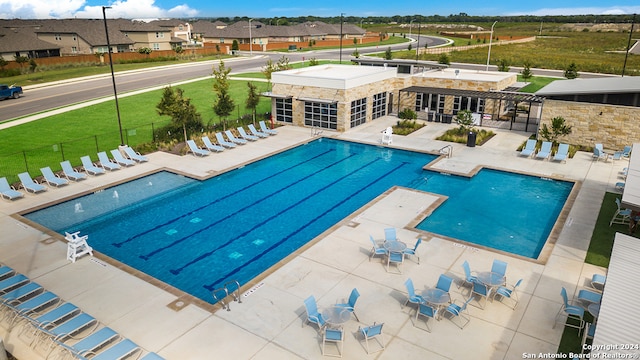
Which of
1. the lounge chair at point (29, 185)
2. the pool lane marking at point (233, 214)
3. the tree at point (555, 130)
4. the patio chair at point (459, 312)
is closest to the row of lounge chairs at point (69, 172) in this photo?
the lounge chair at point (29, 185)

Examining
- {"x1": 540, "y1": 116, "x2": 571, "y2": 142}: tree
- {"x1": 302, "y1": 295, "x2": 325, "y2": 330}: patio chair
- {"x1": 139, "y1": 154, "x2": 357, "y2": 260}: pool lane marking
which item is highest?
{"x1": 540, "y1": 116, "x2": 571, "y2": 142}: tree

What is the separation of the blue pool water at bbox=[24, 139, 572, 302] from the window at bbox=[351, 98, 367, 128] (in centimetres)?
690

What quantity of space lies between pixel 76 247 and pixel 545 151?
914 inches

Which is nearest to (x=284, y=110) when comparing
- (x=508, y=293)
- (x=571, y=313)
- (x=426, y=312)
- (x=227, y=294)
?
(x=227, y=294)

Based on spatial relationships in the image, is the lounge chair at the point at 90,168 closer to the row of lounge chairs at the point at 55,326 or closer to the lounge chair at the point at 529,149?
the row of lounge chairs at the point at 55,326

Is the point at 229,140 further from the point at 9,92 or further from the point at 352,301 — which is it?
the point at 9,92

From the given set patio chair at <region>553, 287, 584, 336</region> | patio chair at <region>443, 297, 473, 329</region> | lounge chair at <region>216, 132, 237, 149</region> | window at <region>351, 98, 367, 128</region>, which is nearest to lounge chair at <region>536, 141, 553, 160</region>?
window at <region>351, 98, 367, 128</region>

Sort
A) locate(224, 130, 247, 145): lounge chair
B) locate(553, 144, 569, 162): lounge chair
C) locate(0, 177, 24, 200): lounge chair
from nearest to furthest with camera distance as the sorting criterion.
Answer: locate(0, 177, 24, 200): lounge chair, locate(553, 144, 569, 162): lounge chair, locate(224, 130, 247, 145): lounge chair

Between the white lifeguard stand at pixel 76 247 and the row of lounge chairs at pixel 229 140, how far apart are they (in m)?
11.5

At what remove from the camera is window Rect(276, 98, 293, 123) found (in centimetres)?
3216

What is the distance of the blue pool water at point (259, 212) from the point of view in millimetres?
14797

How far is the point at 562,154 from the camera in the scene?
2400 centimetres

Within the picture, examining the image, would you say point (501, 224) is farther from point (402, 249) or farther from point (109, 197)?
point (109, 197)

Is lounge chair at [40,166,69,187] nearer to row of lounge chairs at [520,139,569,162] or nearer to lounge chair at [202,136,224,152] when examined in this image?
lounge chair at [202,136,224,152]
